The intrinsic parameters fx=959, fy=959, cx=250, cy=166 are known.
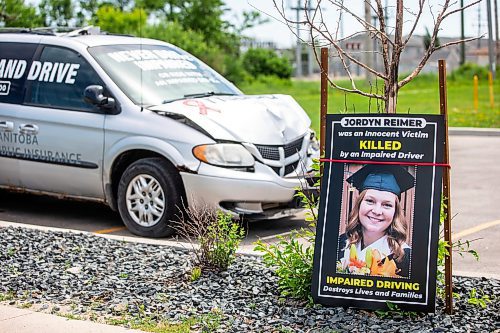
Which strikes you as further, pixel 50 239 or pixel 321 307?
pixel 50 239

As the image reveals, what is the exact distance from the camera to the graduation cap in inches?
221

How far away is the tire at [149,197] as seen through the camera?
865cm

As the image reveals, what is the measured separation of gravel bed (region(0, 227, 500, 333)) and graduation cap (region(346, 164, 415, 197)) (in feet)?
2.43

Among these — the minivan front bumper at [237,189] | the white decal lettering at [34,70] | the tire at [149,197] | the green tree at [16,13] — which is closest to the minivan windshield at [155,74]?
the white decal lettering at [34,70]

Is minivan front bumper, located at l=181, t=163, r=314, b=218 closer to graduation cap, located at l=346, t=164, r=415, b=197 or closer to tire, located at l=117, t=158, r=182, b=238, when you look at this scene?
tire, located at l=117, t=158, r=182, b=238

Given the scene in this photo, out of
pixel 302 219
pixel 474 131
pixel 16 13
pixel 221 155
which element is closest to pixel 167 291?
pixel 221 155

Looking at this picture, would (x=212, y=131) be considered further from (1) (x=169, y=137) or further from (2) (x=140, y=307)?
(2) (x=140, y=307)

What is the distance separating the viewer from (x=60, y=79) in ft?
31.4

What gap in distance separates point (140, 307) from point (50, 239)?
7.26 ft

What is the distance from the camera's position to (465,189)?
11.8m

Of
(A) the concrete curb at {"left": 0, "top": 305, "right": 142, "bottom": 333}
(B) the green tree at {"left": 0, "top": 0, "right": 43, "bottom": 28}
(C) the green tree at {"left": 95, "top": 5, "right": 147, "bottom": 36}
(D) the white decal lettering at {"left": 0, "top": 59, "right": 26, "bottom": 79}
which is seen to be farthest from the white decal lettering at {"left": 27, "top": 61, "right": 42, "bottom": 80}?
(C) the green tree at {"left": 95, "top": 5, "right": 147, "bottom": 36}

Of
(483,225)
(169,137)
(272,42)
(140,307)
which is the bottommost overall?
(140,307)

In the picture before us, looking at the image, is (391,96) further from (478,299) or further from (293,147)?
(293,147)

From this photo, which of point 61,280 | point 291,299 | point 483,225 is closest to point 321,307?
point 291,299
